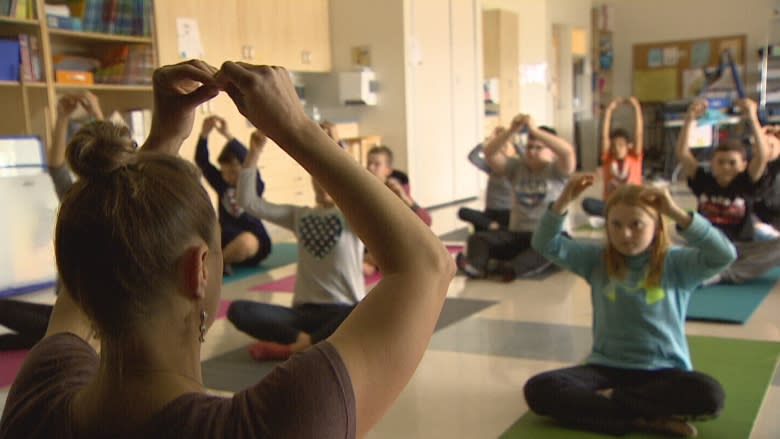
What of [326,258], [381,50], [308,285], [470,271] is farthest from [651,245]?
[381,50]

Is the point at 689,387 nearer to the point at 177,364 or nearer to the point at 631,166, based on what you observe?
the point at 177,364

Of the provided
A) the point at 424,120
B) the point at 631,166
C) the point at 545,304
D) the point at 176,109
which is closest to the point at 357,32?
the point at 424,120

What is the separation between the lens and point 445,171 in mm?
8188

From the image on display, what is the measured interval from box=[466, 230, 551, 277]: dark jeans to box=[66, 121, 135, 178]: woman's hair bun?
393 cm

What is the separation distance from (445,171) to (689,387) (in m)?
6.05

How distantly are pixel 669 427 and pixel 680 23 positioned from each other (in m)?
11.0

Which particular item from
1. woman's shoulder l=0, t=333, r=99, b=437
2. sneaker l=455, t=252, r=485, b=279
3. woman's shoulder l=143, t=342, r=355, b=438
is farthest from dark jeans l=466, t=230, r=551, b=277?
woman's shoulder l=143, t=342, r=355, b=438

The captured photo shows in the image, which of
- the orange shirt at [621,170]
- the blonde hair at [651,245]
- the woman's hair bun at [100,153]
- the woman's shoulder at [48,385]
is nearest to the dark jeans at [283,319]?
the blonde hair at [651,245]

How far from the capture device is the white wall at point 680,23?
11430mm

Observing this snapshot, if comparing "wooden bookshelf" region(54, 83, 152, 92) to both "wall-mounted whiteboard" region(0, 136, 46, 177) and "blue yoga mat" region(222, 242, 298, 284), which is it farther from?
"blue yoga mat" region(222, 242, 298, 284)

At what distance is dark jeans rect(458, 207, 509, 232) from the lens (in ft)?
17.9

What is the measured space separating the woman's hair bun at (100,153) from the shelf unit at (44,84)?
177 inches

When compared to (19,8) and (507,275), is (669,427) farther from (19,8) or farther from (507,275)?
(19,8)

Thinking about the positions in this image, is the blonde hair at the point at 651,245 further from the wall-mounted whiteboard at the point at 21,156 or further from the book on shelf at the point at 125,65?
the book on shelf at the point at 125,65
